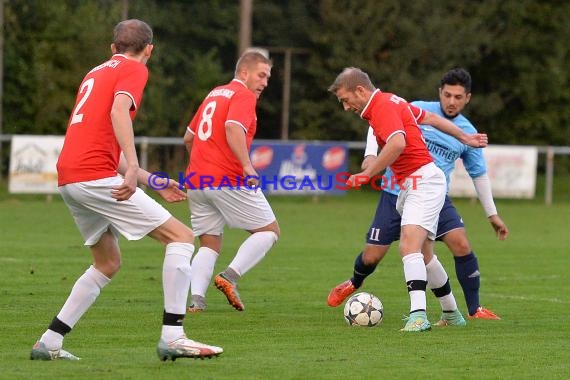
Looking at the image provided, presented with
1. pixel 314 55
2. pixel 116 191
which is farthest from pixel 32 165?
pixel 116 191

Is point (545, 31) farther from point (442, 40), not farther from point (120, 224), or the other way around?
point (120, 224)

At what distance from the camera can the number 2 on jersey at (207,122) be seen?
35.9 feet

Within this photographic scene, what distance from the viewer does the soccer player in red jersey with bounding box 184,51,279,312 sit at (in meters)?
10.9

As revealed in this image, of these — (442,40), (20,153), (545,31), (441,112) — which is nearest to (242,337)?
(441,112)

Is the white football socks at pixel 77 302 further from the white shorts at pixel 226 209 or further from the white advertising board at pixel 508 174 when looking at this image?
the white advertising board at pixel 508 174

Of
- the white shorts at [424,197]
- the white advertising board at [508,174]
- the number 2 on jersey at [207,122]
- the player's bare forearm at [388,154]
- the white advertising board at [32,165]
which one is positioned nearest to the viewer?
the player's bare forearm at [388,154]

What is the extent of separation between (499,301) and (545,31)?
32.2 metres

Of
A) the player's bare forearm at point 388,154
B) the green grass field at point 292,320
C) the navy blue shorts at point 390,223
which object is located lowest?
the green grass field at point 292,320

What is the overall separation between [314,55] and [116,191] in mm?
35320

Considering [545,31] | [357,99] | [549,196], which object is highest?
[545,31]

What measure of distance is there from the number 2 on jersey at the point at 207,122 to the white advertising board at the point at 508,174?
1961 cm

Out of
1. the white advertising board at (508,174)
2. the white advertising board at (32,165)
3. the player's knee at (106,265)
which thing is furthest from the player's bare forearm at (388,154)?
the white advertising board at (508,174)

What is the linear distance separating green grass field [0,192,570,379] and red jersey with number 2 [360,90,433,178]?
1.24 metres

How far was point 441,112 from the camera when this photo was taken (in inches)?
425
